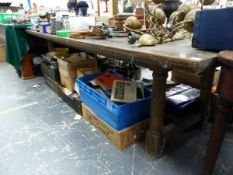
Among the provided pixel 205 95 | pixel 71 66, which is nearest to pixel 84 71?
pixel 71 66

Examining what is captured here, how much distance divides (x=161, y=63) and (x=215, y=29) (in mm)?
239

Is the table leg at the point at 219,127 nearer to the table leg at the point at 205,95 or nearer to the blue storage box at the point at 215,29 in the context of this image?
the blue storage box at the point at 215,29

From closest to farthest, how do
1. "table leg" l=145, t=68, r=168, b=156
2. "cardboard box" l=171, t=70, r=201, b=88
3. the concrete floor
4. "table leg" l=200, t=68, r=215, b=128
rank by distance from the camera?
"table leg" l=145, t=68, r=168, b=156 < the concrete floor < "table leg" l=200, t=68, r=215, b=128 < "cardboard box" l=171, t=70, r=201, b=88

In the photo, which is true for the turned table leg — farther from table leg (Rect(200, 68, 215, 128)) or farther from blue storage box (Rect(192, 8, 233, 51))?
table leg (Rect(200, 68, 215, 128))

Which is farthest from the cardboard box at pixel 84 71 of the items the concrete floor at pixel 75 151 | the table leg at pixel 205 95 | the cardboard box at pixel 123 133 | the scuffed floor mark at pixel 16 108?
the table leg at pixel 205 95

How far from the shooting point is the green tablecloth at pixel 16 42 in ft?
8.43

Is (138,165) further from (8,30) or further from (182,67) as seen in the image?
(8,30)

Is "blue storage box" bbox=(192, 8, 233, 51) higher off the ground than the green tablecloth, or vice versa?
"blue storage box" bbox=(192, 8, 233, 51)

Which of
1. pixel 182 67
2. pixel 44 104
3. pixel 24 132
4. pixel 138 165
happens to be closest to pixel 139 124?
pixel 138 165

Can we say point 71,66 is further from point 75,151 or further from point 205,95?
point 205,95

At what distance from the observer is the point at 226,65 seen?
67cm

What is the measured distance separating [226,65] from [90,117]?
1.21m

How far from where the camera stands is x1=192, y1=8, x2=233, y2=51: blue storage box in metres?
0.68

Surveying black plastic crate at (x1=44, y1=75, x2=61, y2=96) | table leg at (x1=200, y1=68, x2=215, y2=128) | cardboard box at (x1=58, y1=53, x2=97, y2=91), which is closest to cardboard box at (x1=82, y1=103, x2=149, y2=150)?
table leg at (x1=200, y1=68, x2=215, y2=128)
